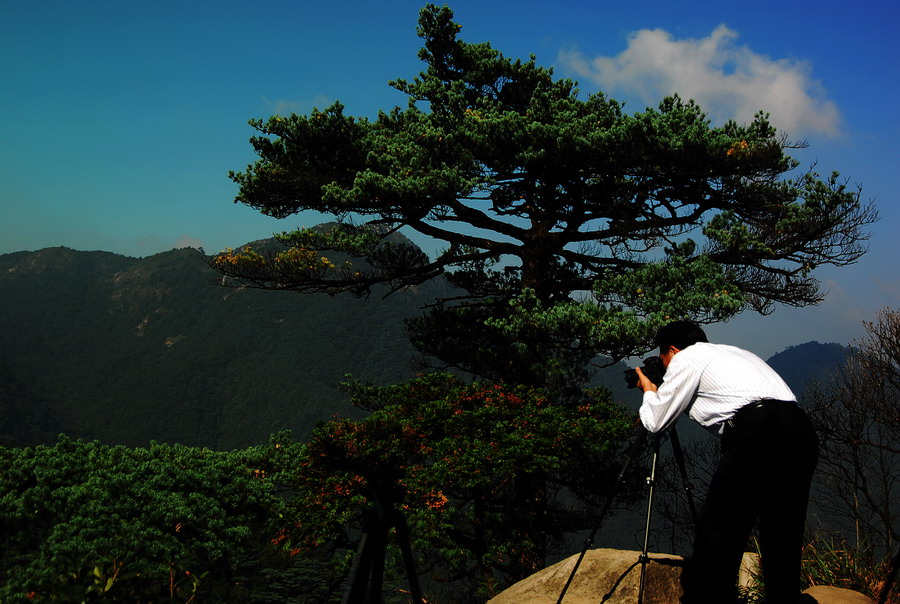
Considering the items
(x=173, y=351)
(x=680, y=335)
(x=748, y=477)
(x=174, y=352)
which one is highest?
(x=680, y=335)

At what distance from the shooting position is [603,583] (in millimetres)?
4258

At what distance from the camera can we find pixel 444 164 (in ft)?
33.6

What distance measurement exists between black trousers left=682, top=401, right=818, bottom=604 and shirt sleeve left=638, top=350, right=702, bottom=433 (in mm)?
226

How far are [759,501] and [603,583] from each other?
211cm

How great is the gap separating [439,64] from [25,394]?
115 m

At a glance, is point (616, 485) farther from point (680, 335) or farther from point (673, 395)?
point (680, 335)

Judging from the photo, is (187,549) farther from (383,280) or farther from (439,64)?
(439,64)

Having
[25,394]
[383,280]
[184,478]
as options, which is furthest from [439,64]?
[25,394]

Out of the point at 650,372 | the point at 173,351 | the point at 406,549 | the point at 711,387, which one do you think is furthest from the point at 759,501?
the point at 173,351

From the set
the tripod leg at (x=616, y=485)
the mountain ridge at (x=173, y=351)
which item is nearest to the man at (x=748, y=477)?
the tripod leg at (x=616, y=485)

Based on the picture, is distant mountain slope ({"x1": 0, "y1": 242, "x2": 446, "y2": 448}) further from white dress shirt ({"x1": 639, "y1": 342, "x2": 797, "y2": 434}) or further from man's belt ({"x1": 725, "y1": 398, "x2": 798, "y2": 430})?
man's belt ({"x1": 725, "y1": 398, "x2": 798, "y2": 430})

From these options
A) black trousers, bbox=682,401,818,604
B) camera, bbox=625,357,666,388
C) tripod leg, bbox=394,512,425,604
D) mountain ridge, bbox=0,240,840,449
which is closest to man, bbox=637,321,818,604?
black trousers, bbox=682,401,818,604

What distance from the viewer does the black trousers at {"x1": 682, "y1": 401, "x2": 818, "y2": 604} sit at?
2.47 meters

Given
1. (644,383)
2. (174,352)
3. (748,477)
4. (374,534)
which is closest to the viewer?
(374,534)
